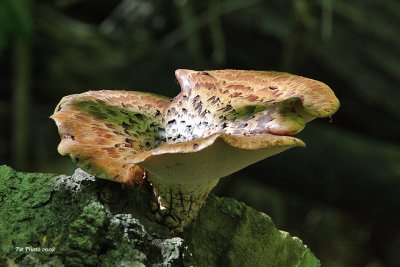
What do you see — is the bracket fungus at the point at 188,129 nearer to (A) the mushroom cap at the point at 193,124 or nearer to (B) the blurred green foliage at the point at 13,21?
(A) the mushroom cap at the point at 193,124

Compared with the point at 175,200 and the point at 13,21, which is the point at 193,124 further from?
the point at 13,21

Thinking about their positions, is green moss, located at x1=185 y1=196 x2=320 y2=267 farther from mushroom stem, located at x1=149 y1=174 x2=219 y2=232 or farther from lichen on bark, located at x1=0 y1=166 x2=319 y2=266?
mushroom stem, located at x1=149 y1=174 x2=219 y2=232

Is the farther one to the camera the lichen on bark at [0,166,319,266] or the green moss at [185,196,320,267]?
the green moss at [185,196,320,267]

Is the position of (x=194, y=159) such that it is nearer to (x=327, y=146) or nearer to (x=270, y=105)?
(x=270, y=105)

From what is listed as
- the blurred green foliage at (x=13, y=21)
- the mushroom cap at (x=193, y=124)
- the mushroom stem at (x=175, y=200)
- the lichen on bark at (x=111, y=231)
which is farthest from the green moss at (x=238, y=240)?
the blurred green foliage at (x=13, y=21)

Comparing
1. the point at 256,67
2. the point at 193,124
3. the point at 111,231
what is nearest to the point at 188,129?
the point at 193,124

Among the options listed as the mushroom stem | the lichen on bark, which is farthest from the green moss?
the mushroom stem

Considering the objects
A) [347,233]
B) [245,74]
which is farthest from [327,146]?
[245,74]

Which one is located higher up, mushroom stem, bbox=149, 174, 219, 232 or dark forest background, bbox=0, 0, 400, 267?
mushroom stem, bbox=149, 174, 219, 232
